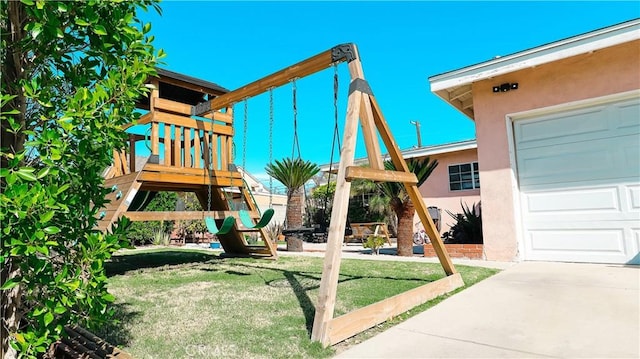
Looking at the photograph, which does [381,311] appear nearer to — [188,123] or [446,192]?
[188,123]

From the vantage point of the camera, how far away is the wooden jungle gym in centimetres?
290

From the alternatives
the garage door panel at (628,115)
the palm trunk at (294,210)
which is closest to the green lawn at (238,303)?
the garage door panel at (628,115)

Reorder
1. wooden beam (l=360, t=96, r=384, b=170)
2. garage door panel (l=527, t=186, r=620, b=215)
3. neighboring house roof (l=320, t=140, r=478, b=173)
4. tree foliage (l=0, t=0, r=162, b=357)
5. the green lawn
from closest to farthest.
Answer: tree foliage (l=0, t=0, r=162, b=357) → the green lawn → wooden beam (l=360, t=96, r=384, b=170) → garage door panel (l=527, t=186, r=620, b=215) → neighboring house roof (l=320, t=140, r=478, b=173)

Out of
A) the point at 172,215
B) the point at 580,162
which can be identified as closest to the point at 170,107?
the point at 172,215

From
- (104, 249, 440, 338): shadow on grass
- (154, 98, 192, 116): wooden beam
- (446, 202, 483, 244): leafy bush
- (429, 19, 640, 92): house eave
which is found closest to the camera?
(104, 249, 440, 338): shadow on grass

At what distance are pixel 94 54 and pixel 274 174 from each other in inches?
549

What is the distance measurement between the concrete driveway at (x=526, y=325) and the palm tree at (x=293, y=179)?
36.0 feet

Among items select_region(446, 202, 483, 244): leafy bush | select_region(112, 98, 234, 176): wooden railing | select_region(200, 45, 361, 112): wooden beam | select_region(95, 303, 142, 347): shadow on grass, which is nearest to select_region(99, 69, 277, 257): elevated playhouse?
select_region(112, 98, 234, 176): wooden railing

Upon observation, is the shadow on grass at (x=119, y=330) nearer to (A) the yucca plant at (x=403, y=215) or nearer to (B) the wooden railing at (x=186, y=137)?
(B) the wooden railing at (x=186, y=137)

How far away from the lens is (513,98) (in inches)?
263

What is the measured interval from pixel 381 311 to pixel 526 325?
3.87ft

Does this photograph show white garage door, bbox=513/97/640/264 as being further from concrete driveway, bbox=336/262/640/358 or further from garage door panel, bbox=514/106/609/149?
concrete driveway, bbox=336/262/640/358

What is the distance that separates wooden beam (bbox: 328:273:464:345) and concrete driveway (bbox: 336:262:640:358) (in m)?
0.16

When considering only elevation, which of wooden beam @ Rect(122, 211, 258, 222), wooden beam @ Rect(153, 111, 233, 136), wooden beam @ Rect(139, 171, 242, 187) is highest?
wooden beam @ Rect(153, 111, 233, 136)
